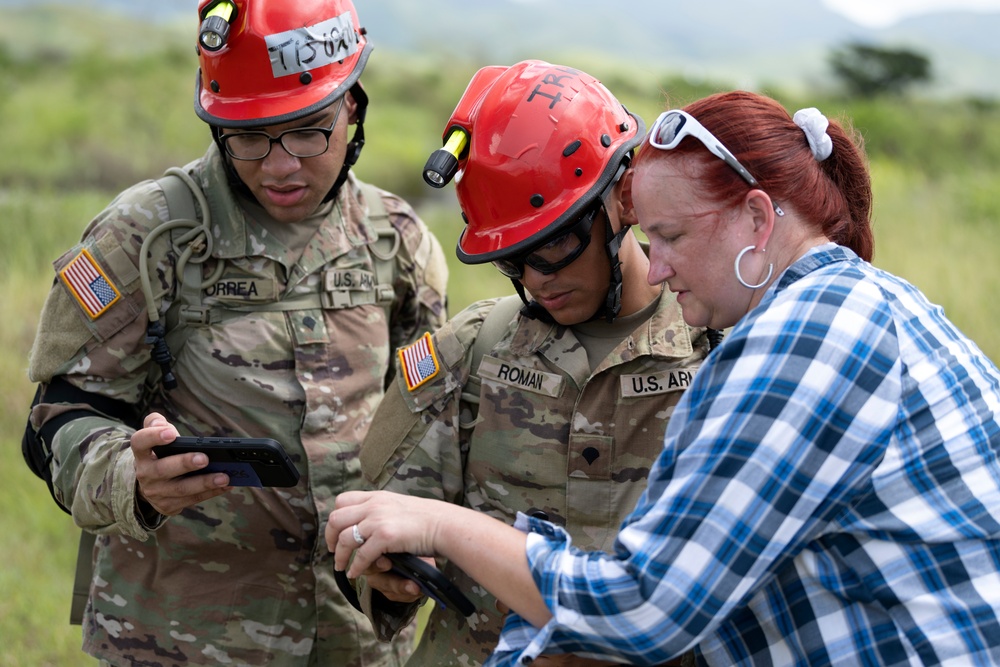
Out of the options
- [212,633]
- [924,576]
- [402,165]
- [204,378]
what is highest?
[924,576]

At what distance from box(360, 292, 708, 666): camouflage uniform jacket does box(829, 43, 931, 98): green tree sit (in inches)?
1108

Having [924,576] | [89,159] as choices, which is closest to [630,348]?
[924,576]

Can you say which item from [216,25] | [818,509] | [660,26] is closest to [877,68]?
[216,25]

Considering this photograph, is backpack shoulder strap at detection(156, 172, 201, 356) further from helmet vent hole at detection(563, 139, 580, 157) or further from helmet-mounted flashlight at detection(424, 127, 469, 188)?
helmet vent hole at detection(563, 139, 580, 157)

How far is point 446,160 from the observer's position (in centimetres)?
259

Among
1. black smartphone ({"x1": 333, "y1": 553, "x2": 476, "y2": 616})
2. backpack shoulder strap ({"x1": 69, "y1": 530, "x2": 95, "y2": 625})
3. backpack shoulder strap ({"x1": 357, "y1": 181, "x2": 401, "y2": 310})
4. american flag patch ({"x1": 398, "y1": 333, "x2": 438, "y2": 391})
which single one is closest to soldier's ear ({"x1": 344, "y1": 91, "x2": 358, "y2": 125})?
backpack shoulder strap ({"x1": 357, "y1": 181, "x2": 401, "y2": 310})

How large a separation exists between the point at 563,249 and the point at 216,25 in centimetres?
124

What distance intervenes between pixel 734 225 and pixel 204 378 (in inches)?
70.5

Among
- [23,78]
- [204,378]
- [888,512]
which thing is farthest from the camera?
[23,78]

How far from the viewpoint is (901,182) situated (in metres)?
14.5

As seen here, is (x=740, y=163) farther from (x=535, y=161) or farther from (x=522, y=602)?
(x=522, y=602)

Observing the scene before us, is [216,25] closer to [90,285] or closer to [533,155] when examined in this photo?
[90,285]

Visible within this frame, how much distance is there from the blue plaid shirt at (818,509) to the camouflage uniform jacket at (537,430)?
759 millimetres

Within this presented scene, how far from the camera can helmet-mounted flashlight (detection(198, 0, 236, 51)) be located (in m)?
3.02
